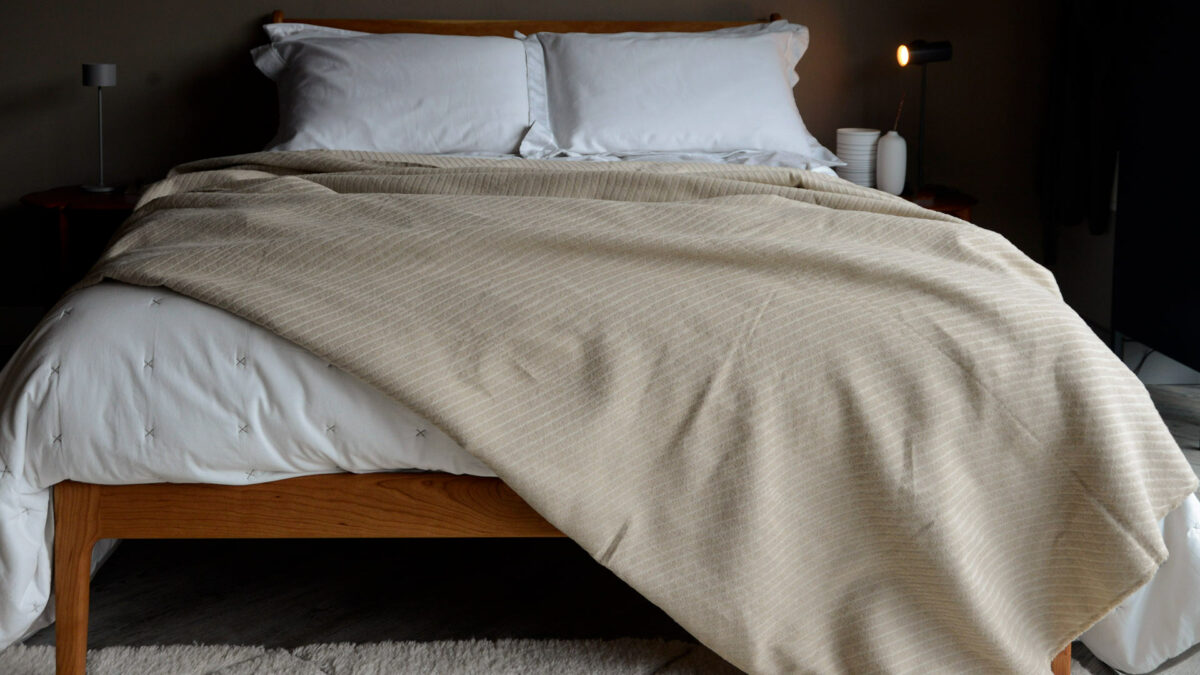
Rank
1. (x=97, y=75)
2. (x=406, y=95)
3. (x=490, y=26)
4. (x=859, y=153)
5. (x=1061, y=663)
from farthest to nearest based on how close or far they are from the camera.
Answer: (x=490, y=26) < (x=859, y=153) < (x=97, y=75) < (x=406, y=95) < (x=1061, y=663)

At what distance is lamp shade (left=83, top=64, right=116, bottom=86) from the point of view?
10.5ft

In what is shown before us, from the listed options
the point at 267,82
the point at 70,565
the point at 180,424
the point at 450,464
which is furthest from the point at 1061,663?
the point at 267,82

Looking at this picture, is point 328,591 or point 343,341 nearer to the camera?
point 343,341

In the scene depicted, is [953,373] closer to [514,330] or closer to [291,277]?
[514,330]

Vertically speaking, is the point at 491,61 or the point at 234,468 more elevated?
the point at 491,61

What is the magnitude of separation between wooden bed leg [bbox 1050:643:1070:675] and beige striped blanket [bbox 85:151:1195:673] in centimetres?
5

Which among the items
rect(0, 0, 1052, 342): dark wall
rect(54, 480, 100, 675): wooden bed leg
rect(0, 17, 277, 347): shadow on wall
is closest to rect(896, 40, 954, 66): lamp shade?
rect(0, 0, 1052, 342): dark wall

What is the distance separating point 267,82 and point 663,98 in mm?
1298

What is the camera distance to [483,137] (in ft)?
9.79

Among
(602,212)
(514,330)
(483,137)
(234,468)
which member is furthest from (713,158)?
(234,468)

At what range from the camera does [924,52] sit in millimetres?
3285

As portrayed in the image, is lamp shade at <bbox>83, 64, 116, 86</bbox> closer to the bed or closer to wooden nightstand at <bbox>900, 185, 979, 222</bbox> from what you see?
the bed

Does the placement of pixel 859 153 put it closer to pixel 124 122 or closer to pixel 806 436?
pixel 806 436

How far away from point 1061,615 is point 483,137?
6.29 feet
